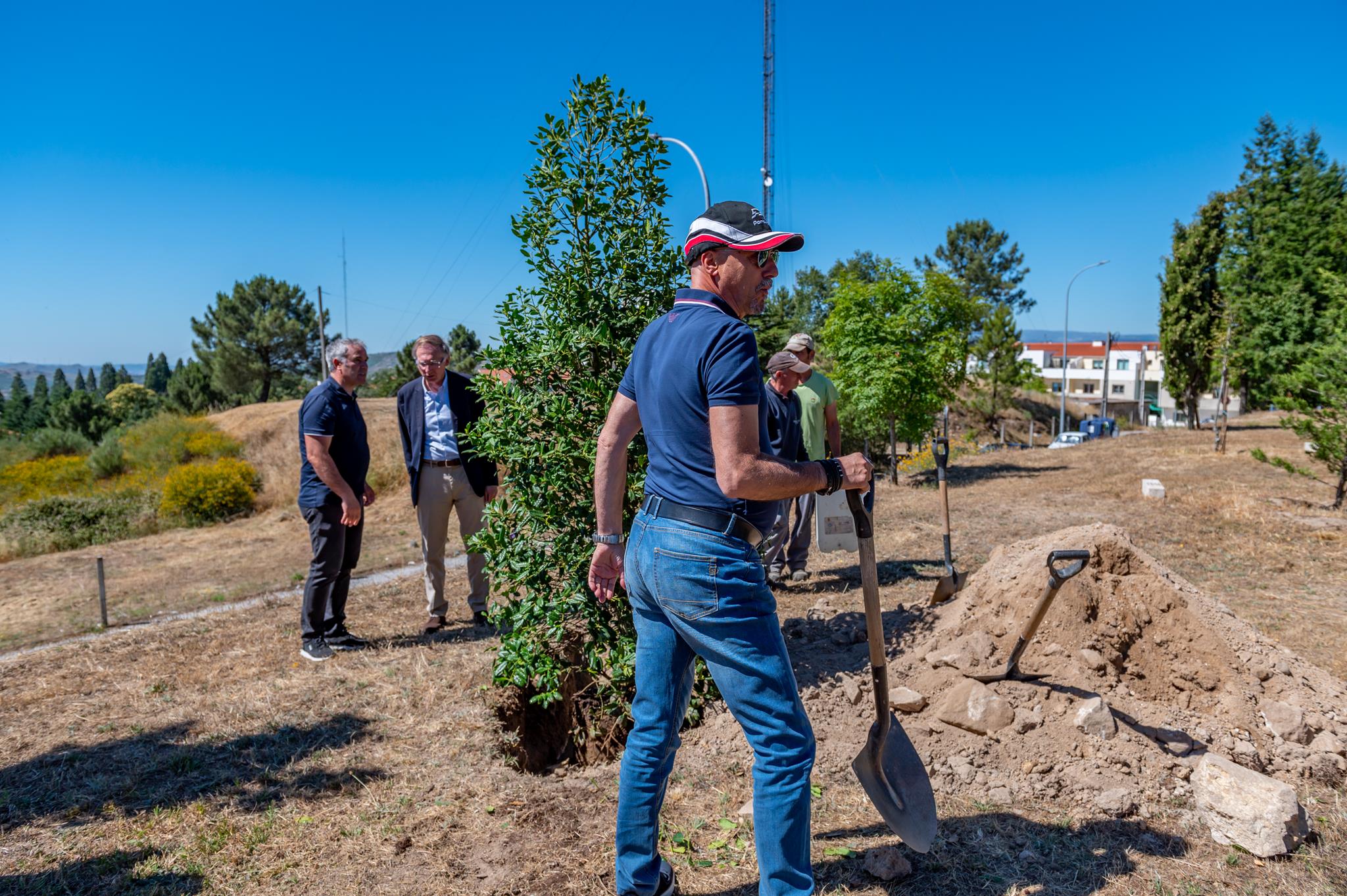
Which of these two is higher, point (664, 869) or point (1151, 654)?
point (1151, 654)

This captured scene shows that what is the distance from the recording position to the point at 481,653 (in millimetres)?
4922

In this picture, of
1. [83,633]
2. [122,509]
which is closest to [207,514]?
[122,509]

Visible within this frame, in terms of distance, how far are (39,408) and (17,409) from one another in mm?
1215

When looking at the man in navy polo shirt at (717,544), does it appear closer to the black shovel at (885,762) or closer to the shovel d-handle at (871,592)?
the shovel d-handle at (871,592)

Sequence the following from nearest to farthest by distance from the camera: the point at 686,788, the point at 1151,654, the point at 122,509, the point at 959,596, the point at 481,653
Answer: the point at 686,788
the point at 1151,654
the point at 959,596
the point at 481,653
the point at 122,509

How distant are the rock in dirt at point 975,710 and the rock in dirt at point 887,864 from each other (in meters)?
0.88

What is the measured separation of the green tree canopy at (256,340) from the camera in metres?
39.1

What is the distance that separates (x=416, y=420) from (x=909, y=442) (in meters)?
10.8

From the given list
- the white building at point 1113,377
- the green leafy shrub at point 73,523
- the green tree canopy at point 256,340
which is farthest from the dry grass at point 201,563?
the white building at point 1113,377

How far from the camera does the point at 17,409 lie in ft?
186

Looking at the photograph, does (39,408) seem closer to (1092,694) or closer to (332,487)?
(332,487)

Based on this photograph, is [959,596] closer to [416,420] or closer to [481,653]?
[481,653]

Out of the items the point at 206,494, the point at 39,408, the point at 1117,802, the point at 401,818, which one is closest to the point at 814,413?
the point at 1117,802

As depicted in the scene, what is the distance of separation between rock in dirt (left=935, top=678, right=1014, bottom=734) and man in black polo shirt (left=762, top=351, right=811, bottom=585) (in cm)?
120
